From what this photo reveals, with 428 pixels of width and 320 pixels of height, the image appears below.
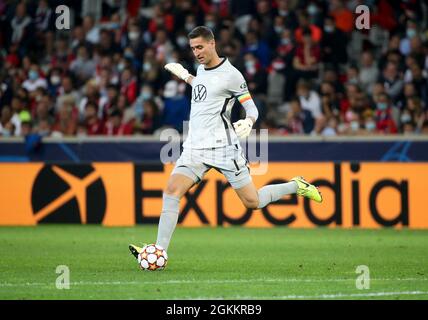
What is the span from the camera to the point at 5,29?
941 inches

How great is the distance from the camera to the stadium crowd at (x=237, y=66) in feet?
65.9

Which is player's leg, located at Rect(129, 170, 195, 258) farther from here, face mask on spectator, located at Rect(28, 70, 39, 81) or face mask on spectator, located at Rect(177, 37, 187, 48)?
face mask on spectator, located at Rect(28, 70, 39, 81)

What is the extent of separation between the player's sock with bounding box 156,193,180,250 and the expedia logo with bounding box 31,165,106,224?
6887mm

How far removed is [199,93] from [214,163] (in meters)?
0.74

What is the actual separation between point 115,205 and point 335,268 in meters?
7.06

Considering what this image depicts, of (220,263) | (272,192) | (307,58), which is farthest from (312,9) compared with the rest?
(220,263)

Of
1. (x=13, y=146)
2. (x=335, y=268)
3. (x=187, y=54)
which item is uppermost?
(x=187, y=54)

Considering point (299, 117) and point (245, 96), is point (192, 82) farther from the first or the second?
point (299, 117)

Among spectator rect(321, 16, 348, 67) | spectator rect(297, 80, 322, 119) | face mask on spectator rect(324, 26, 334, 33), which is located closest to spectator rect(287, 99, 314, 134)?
spectator rect(297, 80, 322, 119)

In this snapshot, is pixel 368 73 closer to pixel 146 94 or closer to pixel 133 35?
pixel 146 94

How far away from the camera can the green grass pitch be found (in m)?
9.23
